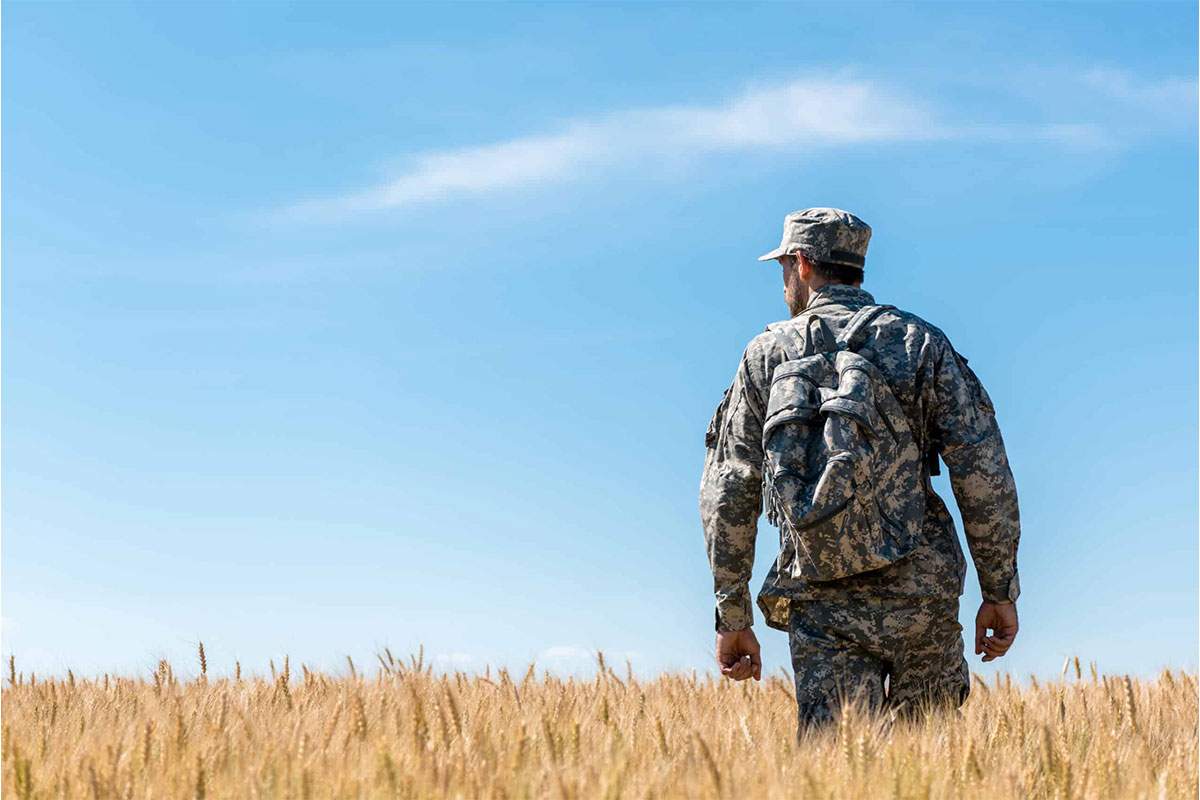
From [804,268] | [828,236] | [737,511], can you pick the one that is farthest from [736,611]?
[828,236]

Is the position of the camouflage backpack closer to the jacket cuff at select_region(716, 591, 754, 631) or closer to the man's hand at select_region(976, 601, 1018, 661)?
the jacket cuff at select_region(716, 591, 754, 631)

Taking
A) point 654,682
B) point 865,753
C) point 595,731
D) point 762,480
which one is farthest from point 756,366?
point 654,682

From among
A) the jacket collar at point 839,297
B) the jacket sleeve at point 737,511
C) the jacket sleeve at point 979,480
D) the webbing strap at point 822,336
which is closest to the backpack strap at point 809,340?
the webbing strap at point 822,336

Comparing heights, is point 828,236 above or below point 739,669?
above

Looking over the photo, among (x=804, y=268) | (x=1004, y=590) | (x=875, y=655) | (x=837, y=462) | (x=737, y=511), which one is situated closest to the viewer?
(x=837, y=462)

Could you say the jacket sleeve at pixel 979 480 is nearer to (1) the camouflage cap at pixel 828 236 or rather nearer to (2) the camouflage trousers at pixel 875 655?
(2) the camouflage trousers at pixel 875 655

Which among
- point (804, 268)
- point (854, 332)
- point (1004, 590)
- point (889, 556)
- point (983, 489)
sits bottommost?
point (1004, 590)

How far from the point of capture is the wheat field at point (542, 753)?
3.73m

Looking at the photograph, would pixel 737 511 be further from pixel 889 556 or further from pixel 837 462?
pixel 889 556

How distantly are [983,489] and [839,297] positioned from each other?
1.02m

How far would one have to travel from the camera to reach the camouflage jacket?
213 inches

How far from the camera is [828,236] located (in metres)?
5.70

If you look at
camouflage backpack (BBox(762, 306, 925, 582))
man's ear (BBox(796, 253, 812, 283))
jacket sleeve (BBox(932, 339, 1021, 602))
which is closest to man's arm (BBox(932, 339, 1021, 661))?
jacket sleeve (BBox(932, 339, 1021, 602))

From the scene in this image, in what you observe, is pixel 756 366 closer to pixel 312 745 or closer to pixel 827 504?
pixel 827 504
